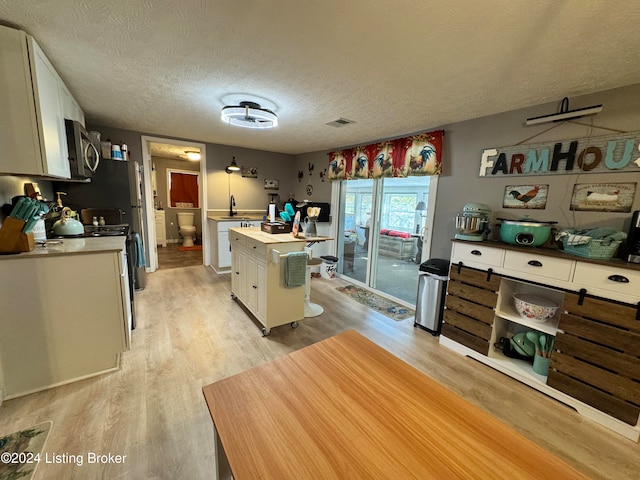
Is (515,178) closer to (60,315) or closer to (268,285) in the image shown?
(268,285)

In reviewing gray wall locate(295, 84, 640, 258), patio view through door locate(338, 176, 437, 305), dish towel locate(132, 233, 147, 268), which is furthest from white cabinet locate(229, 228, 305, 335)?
gray wall locate(295, 84, 640, 258)

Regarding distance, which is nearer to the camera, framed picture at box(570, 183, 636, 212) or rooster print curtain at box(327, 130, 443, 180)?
framed picture at box(570, 183, 636, 212)

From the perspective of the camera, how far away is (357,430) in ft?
2.58

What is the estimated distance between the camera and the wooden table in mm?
678

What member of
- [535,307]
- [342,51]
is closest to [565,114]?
[535,307]

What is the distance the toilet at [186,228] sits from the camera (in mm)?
→ 6211

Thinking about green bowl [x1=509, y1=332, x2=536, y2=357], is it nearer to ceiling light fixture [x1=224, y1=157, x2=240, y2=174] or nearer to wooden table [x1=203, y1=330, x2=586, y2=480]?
wooden table [x1=203, y1=330, x2=586, y2=480]

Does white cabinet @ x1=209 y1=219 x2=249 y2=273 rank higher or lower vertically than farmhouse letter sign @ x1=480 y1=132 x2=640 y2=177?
lower

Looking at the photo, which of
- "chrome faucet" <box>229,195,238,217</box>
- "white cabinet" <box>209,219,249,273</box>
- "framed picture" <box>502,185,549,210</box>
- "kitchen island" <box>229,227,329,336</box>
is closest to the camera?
"framed picture" <box>502,185,549,210</box>

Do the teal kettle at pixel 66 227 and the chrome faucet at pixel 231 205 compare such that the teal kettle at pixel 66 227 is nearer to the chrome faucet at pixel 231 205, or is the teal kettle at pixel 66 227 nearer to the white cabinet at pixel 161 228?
the chrome faucet at pixel 231 205

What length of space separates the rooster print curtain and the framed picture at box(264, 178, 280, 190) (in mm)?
1489

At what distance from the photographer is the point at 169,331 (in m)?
2.52

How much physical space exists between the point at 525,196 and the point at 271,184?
14.1 ft

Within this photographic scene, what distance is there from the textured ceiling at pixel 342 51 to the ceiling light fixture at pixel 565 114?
0.38ft
